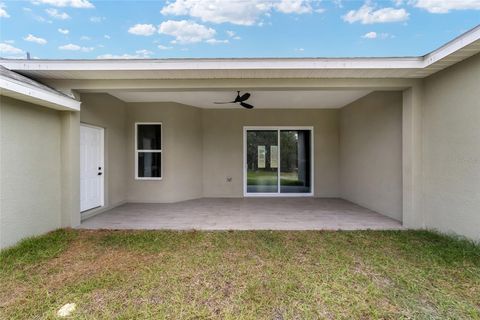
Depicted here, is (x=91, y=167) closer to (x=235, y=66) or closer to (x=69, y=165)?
(x=69, y=165)

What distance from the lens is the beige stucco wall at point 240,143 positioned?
7.56 meters

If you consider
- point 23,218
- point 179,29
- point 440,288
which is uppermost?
point 179,29

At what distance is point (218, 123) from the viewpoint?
298 inches

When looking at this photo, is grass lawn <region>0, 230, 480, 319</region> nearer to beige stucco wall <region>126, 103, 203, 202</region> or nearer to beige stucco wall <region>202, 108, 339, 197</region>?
beige stucco wall <region>126, 103, 203, 202</region>

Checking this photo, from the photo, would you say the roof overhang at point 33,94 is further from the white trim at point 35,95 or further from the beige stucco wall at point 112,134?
the beige stucco wall at point 112,134

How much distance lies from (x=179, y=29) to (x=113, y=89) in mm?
3899

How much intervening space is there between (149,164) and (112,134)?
4.18 feet

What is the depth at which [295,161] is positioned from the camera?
771 centimetres

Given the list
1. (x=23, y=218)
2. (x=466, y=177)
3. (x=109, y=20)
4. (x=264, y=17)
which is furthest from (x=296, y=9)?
(x=23, y=218)

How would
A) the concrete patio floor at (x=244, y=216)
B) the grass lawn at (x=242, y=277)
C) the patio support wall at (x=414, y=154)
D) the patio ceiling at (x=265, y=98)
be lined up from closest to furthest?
the grass lawn at (x=242, y=277) < the patio support wall at (x=414, y=154) < the concrete patio floor at (x=244, y=216) < the patio ceiling at (x=265, y=98)

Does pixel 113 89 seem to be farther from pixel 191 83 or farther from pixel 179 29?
pixel 179 29

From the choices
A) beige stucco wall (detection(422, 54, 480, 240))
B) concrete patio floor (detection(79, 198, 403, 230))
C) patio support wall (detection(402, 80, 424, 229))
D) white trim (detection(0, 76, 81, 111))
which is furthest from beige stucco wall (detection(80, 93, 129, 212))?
beige stucco wall (detection(422, 54, 480, 240))

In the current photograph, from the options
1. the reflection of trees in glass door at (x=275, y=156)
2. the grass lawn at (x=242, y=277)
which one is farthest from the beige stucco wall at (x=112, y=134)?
the reflection of trees in glass door at (x=275, y=156)

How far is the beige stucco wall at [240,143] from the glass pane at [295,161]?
27 centimetres
